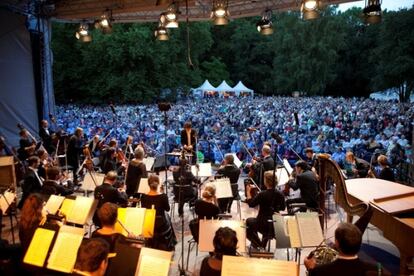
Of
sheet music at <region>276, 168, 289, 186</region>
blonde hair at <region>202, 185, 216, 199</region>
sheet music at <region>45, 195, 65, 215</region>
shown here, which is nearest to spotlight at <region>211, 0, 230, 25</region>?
sheet music at <region>276, 168, 289, 186</region>

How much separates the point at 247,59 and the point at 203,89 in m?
19.6

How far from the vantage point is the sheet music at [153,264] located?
314 centimetres

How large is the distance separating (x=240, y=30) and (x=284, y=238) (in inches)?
1955

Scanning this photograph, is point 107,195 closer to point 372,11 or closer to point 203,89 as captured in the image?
point 372,11

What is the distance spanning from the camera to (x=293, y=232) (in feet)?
12.6

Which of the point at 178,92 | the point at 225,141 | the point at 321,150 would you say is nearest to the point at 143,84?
the point at 178,92

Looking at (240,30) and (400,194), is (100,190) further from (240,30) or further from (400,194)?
(240,30)

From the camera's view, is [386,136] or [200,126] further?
[200,126]

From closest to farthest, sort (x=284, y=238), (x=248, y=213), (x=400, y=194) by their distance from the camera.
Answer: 1. (x=284, y=238)
2. (x=400, y=194)
3. (x=248, y=213)

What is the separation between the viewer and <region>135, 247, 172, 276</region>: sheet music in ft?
10.3

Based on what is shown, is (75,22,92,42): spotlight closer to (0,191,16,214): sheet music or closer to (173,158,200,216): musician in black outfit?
(173,158,200,216): musician in black outfit

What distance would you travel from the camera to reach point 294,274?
2.86 metres

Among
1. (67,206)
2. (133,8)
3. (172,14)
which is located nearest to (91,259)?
(67,206)

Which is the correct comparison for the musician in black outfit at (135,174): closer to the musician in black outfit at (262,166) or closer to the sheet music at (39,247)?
the musician in black outfit at (262,166)
